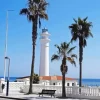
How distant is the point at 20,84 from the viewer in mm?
44312

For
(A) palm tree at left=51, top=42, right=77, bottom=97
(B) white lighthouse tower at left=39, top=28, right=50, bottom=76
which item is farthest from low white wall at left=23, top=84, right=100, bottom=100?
(B) white lighthouse tower at left=39, top=28, right=50, bottom=76

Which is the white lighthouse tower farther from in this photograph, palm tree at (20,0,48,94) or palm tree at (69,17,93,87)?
palm tree at (69,17,93,87)

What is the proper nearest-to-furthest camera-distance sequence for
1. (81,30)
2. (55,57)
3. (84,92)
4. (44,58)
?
(84,92), (55,57), (81,30), (44,58)

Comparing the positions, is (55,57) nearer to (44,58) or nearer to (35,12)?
(35,12)

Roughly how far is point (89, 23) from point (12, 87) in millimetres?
15707

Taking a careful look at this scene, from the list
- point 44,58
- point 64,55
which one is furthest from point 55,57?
point 44,58

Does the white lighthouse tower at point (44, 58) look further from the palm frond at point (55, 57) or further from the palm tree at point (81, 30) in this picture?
the palm frond at point (55, 57)

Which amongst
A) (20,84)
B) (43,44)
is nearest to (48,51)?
(43,44)

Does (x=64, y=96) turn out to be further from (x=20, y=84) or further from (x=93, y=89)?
(x=20, y=84)

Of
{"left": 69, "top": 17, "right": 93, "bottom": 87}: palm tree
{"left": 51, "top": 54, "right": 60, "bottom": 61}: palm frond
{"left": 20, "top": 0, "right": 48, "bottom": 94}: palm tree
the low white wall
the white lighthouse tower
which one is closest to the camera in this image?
the low white wall

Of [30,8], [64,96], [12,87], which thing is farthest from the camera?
[12,87]

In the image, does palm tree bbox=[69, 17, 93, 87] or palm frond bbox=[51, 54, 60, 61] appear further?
palm tree bbox=[69, 17, 93, 87]

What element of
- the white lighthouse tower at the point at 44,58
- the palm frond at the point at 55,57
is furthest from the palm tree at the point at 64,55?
the white lighthouse tower at the point at 44,58

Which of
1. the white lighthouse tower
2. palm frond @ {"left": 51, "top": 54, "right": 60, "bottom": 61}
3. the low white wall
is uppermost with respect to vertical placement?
the white lighthouse tower
